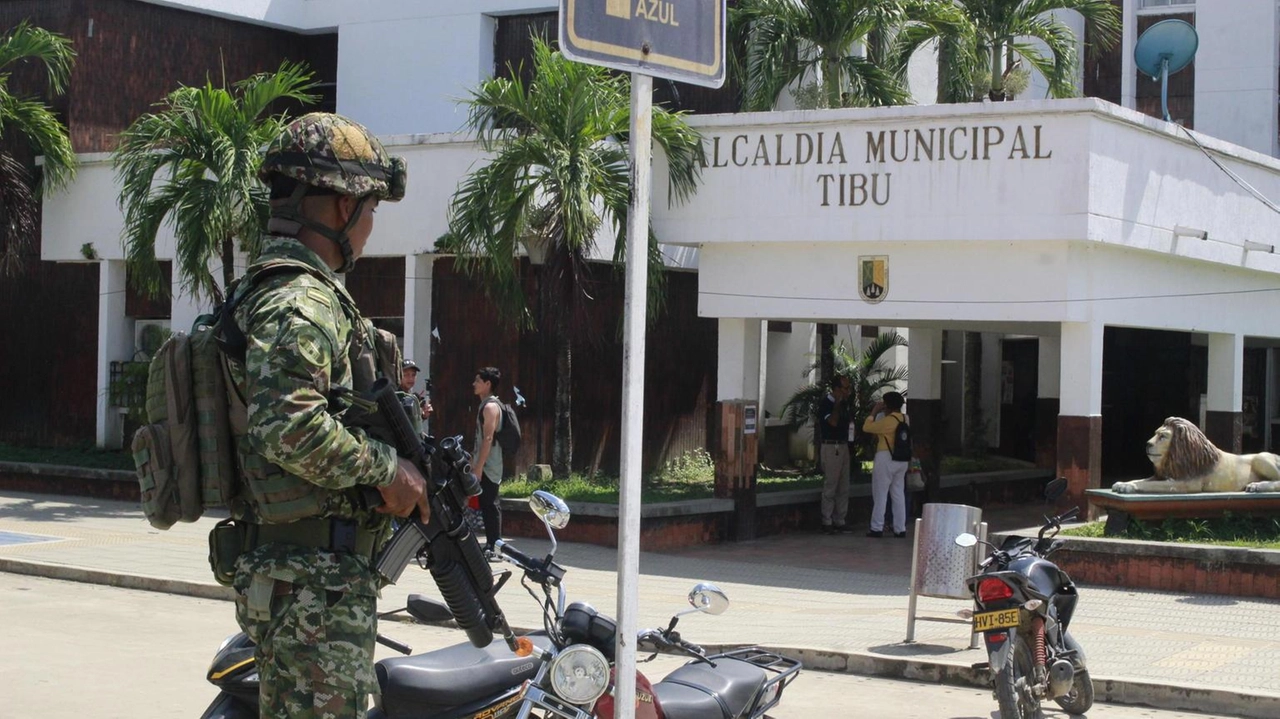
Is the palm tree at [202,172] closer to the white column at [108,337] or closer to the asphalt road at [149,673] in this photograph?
the white column at [108,337]

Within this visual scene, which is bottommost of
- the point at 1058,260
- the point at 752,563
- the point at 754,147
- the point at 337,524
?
the point at 752,563

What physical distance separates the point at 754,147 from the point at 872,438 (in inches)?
286

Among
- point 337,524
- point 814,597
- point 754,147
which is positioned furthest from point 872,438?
point 337,524

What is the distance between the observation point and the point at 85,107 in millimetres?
20875

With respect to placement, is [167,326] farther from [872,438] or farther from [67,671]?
[67,671]

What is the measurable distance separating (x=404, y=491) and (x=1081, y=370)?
1165 cm

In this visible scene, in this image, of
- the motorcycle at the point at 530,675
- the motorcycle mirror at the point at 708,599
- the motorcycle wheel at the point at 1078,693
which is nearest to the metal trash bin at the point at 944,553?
the motorcycle wheel at the point at 1078,693

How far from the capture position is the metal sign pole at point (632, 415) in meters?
4.25

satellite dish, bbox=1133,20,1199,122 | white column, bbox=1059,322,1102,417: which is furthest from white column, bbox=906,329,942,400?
white column, bbox=1059,322,1102,417

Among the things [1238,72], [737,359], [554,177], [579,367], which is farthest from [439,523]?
[1238,72]

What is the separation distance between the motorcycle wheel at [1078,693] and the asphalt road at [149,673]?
1.11 feet

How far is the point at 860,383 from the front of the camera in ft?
68.6

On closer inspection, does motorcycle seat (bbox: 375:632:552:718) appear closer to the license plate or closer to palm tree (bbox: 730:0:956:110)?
the license plate

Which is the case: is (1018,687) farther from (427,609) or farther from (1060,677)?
(427,609)
